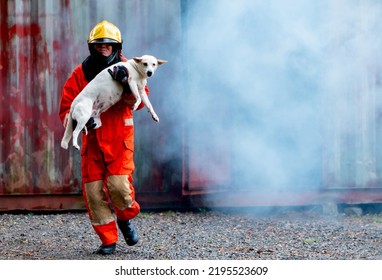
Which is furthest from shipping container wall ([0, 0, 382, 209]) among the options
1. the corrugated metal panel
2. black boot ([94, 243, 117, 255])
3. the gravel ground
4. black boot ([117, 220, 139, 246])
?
black boot ([94, 243, 117, 255])

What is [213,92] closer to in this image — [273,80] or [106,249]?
[273,80]

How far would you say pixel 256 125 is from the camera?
25.3 feet

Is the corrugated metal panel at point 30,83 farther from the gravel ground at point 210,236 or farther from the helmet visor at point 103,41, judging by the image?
the helmet visor at point 103,41

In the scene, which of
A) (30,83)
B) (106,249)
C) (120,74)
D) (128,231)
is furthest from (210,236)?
(30,83)

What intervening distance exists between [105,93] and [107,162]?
512 mm

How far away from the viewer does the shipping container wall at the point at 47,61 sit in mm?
7613

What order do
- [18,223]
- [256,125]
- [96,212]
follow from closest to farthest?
[96,212] < [18,223] < [256,125]

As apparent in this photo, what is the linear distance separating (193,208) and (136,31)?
6.41 feet

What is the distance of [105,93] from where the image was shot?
5.12 m

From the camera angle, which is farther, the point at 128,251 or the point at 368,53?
the point at 368,53

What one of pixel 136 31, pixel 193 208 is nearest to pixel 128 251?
pixel 193 208

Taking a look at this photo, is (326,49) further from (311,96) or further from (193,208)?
(193,208)

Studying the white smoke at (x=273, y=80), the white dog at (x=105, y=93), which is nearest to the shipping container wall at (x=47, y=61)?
the white smoke at (x=273, y=80)

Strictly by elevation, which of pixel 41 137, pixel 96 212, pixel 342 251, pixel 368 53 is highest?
pixel 368 53
